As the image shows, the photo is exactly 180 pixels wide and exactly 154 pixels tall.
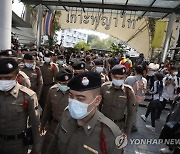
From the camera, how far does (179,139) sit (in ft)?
13.0

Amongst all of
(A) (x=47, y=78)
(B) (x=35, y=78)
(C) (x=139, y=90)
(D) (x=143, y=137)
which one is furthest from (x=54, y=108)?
(D) (x=143, y=137)

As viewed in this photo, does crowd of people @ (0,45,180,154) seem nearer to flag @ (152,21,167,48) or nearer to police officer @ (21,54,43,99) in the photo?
police officer @ (21,54,43,99)

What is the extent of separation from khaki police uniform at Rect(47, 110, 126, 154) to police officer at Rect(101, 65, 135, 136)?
1.91m

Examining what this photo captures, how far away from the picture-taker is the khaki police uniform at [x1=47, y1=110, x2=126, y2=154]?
192cm

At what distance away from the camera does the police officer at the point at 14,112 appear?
8.66 ft

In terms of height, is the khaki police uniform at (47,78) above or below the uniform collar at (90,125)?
below

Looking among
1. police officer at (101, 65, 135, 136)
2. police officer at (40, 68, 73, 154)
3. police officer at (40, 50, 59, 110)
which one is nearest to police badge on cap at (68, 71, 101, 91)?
police officer at (40, 68, 73, 154)

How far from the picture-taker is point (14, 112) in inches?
104

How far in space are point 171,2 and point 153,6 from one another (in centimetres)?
125

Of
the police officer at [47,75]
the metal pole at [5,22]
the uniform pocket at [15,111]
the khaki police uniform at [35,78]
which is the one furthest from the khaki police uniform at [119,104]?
the metal pole at [5,22]

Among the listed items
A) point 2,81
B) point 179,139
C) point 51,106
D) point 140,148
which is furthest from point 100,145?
point 140,148

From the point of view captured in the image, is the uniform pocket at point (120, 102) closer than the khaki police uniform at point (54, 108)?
No

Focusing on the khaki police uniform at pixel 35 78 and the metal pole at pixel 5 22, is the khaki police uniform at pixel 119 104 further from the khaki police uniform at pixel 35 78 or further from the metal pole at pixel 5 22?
the metal pole at pixel 5 22

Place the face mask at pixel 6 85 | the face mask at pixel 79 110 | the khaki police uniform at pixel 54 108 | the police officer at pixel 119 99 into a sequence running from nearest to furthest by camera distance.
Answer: the face mask at pixel 79 110 → the face mask at pixel 6 85 → the khaki police uniform at pixel 54 108 → the police officer at pixel 119 99
